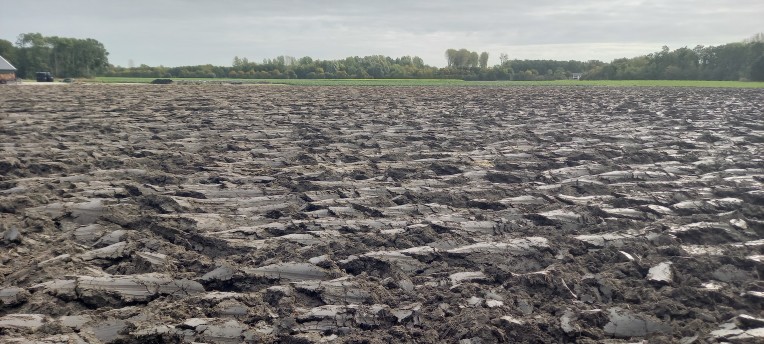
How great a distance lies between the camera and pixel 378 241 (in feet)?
18.2

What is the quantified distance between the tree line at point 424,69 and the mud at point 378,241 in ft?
157

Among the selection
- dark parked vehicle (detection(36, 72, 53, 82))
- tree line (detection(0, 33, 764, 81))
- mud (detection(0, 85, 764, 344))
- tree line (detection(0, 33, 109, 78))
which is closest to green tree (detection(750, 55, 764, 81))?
tree line (detection(0, 33, 764, 81))

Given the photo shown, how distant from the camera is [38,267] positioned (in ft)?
15.8

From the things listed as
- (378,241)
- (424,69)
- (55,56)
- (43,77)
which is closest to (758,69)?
(424,69)

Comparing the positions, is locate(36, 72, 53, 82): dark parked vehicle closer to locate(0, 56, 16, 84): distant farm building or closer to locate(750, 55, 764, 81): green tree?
locate(0, 56, 16, 84): distant farm building

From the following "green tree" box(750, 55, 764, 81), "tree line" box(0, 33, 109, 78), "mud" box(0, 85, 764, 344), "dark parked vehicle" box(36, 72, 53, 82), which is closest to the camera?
"mud" box(0, 85, 764, 344)

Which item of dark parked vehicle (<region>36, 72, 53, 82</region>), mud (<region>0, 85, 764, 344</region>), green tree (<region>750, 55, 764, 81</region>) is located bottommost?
mud (<region>0, 85, 764, 344</region>)

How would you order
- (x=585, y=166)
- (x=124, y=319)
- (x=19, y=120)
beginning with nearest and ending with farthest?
(x=124, y=319)
(x=585, y=166)
(x=19, y=120)

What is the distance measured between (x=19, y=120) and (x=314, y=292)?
12.6 m

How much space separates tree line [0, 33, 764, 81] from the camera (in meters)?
54.2

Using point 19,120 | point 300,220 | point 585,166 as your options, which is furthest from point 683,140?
point 19,120

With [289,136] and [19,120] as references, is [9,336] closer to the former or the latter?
[289,136]

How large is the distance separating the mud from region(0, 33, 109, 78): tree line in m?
66.6

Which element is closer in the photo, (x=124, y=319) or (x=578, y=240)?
(x=124, y=319)
